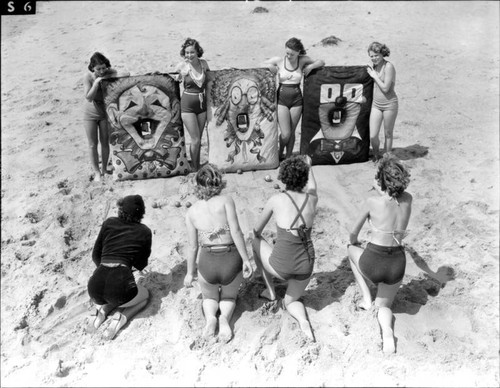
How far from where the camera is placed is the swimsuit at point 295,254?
14.8ft

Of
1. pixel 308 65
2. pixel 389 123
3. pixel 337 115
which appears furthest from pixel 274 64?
pixel 389 123

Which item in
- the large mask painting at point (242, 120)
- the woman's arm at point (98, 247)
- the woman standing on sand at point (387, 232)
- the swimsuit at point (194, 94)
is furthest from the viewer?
the large mask painting at point (242, 120)

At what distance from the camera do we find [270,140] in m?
7.09

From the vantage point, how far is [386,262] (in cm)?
449

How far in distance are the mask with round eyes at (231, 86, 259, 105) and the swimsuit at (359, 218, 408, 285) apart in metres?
2.96

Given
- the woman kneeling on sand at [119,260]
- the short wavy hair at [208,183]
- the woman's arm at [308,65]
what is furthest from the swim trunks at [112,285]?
the woman's arm at [308,65]

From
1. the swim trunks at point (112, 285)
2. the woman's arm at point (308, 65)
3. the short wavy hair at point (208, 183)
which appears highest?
the woman's arm at point (308, 65)

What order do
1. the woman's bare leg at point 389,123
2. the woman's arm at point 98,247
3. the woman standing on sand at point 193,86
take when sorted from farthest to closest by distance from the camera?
1. the woman's bare leg at point 389,123
2. the woman standing on sand at point 193,86
3. the woman's arm at point 98,247

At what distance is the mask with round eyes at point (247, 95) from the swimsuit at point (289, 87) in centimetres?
31

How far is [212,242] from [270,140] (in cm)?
283

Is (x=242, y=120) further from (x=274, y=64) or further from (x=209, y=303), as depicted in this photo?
(x=209, y=303)

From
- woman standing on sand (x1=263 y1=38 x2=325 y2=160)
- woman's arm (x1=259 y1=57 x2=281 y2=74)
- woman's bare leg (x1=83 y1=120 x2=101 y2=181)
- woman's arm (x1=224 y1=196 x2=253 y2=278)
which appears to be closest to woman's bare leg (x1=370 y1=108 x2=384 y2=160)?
woman standing on sand (x1=263 y1=38 x2=325 y2=160)

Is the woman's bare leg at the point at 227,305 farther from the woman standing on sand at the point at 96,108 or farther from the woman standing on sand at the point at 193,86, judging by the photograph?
the woman standing on sand at the point at 96,108

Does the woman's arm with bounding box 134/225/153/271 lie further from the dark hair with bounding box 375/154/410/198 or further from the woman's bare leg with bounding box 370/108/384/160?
the woman's bare leg with bounding box 370/108/384/160
